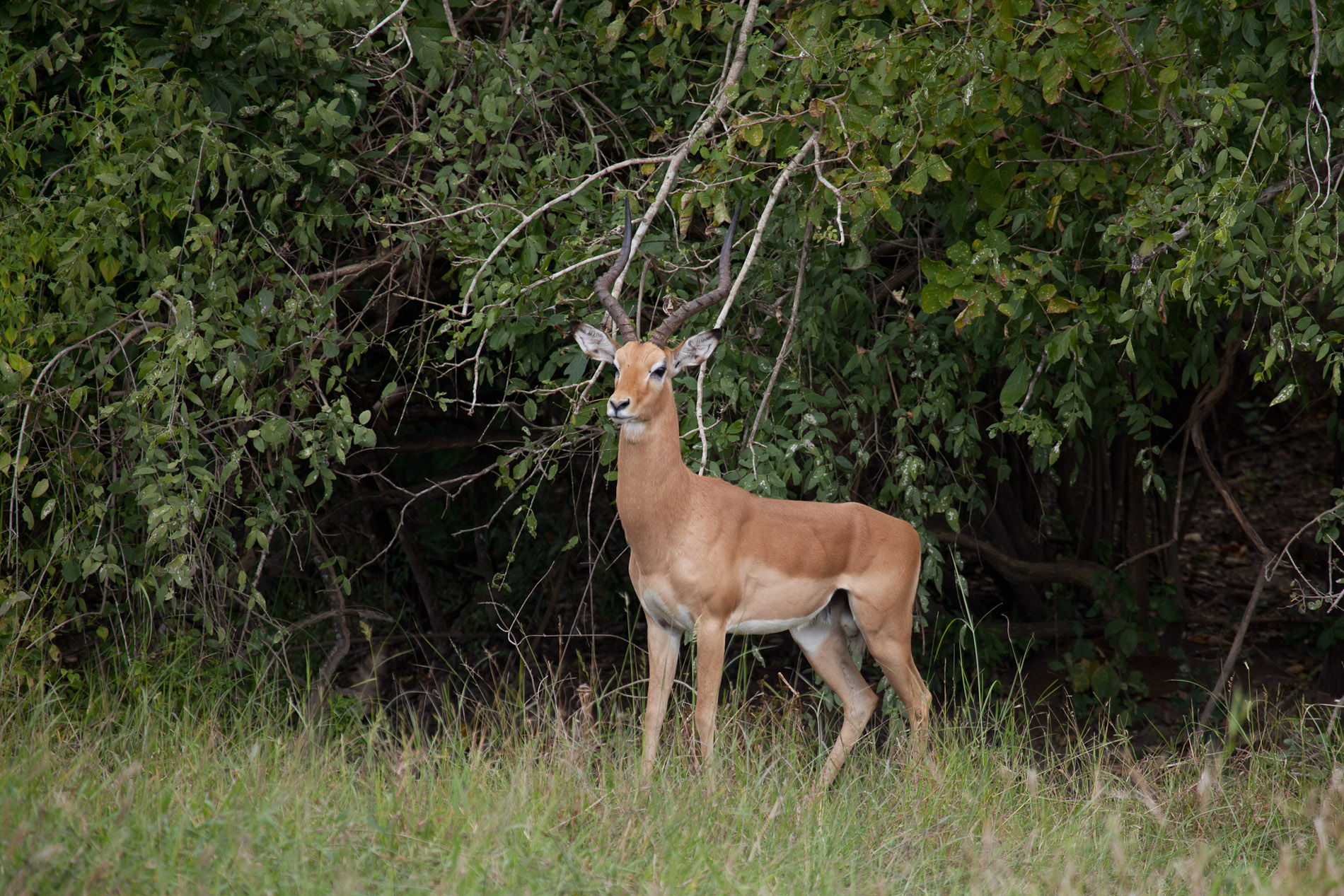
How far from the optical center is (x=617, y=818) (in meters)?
3.51

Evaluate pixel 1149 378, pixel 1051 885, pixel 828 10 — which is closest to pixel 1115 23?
pixel 828 10

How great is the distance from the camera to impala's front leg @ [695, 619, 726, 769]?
456 cm

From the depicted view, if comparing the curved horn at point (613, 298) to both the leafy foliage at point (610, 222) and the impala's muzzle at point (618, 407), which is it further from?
the impala's muzzle at point (618, 407)

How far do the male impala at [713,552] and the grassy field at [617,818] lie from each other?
32 centimetres

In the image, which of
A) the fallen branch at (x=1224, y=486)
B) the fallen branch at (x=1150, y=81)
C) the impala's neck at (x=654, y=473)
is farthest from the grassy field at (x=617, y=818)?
the fallen branch at (x=1150, y=81)

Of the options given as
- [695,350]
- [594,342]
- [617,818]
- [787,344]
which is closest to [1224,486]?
[787,344]

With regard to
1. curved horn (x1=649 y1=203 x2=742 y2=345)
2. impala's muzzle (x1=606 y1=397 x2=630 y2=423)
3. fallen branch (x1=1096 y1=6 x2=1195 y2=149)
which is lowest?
impala's muzzle (x1=606 y1=397 x2=630 y2=423)

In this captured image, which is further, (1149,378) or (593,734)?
(1149,378)

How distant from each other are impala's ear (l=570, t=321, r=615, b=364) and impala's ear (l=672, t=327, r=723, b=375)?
0.22 m

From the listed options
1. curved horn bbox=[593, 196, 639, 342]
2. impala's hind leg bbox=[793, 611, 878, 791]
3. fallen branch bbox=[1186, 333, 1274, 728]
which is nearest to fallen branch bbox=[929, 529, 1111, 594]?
fallen branch bbox=[1186, 333, 1274, 728]

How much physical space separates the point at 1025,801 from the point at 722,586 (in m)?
1.23

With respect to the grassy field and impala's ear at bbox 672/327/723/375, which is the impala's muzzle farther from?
the grassy field

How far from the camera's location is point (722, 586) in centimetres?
459

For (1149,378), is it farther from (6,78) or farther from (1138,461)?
(6,78)
